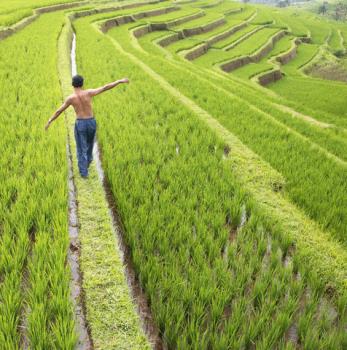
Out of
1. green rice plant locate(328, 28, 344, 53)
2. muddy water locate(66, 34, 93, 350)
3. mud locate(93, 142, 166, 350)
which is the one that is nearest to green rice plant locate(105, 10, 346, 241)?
mud locate(93, 142, 166, 350)

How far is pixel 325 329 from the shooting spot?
2338 mm

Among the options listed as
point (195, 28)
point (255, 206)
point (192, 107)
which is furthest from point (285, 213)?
point (195, 28)

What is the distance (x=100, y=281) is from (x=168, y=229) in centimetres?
85

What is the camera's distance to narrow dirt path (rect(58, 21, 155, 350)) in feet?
7.20

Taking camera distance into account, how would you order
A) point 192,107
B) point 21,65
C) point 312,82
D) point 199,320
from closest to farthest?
point 199,320, point 192,107, point 21,65, point 312,82

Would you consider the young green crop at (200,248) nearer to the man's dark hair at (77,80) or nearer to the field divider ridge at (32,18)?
the man's dark hair at (77,80)

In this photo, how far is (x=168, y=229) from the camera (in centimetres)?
322

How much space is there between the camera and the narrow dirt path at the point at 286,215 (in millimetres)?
2971

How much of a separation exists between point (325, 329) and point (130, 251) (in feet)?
5.51

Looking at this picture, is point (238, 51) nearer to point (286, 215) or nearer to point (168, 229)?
point (286, 215)

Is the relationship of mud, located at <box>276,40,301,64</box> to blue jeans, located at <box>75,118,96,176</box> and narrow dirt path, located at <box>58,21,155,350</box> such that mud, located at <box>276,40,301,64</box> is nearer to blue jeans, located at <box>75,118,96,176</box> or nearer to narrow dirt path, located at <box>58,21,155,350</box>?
blue jeans, located at <box>75,118,96,176</box>

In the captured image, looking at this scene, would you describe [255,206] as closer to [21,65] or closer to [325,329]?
[325,329]

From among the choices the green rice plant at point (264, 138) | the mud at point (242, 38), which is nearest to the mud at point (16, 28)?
the green rice plant at point (264, 138)

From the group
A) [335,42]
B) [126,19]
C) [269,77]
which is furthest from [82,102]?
[335,42]
